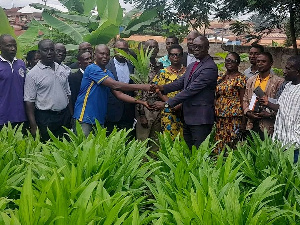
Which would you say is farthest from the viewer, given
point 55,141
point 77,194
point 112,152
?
point 55,141

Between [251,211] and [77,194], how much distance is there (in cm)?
103

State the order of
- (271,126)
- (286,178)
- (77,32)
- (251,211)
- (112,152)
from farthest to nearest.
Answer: (77,32) → (271,126) → (112,152) → (286,178) → (251,211)

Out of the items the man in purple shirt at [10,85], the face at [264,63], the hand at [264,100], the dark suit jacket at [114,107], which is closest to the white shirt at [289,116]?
the hand at [264,100]

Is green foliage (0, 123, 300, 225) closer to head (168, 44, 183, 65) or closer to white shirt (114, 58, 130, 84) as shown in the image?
head (168, 44, 183, 65)

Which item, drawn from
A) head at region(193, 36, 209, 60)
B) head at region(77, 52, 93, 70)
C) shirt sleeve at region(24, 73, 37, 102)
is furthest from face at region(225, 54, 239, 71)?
shirt sleeve at region(24, 73, 37, 102)

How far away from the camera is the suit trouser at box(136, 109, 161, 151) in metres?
6.24

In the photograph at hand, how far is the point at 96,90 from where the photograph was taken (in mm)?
5469

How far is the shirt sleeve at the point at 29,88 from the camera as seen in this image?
5523 mm

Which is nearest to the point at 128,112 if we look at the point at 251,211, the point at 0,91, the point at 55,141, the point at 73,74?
the point at 73,74

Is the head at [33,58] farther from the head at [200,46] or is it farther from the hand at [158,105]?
the head at [200,46]

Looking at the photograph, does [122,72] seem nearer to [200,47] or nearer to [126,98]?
[126,98]

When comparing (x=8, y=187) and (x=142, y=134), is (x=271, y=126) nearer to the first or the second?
(x=142, y=134)

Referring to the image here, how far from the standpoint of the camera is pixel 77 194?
8.93 ft

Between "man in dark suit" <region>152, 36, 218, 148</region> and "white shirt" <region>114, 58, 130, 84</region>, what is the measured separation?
845mm
